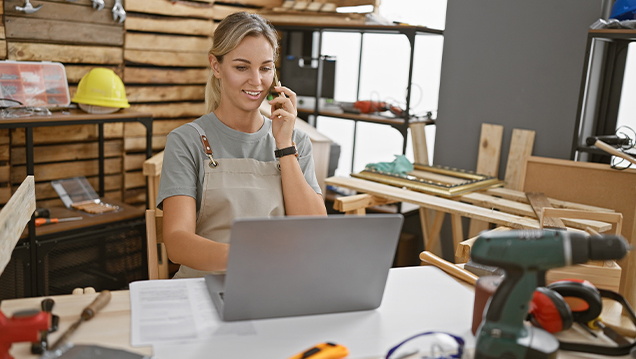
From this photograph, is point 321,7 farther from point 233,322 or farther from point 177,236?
point 233,322

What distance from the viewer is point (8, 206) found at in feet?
3.84

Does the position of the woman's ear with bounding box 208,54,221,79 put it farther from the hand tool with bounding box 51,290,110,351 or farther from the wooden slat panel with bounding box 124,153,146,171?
the wooden slat panel with bounding box 124,153,146,171

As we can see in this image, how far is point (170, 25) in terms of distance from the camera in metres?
3.67

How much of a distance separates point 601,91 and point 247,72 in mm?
2104

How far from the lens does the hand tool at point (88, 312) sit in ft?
3.34

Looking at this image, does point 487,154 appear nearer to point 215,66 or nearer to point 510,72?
point 510,72

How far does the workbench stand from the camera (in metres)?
1.03

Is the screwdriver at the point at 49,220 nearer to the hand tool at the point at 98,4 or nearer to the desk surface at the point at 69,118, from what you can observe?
the desk surface at the point at 69,118

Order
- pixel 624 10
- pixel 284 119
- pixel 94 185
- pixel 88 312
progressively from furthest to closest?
pixel 94 185 → pixel 624 10 → pixel 284 119 → pixel 88 312

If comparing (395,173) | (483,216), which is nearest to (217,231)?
(483,216)

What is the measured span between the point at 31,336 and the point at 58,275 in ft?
7.41

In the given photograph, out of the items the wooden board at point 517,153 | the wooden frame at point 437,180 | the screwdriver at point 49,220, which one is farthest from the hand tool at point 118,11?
the wooden board at point 517,153

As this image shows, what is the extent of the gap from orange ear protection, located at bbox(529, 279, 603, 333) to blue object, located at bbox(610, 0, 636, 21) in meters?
1.90

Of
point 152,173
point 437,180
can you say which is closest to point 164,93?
point 152,173
